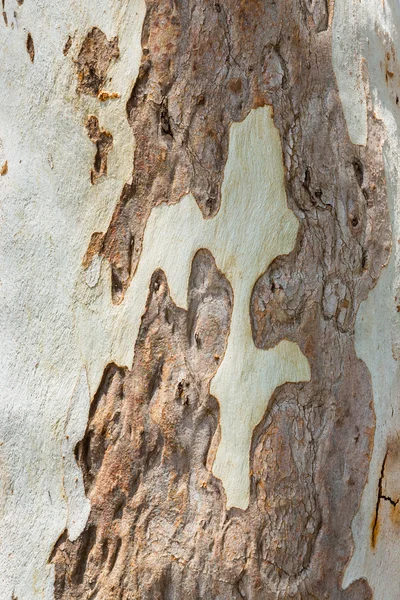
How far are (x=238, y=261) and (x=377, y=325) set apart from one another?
260mm

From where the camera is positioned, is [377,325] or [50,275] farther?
[377,325]

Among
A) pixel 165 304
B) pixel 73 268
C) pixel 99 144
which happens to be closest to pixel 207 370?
pixel 165 304

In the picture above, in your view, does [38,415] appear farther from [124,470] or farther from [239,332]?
[239,332]

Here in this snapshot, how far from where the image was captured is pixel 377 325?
101 centimetres

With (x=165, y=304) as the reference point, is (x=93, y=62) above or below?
above

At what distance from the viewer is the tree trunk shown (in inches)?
34.7

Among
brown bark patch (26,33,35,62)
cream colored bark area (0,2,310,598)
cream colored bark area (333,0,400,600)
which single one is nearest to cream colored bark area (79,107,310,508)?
cream colored bark area (0,2,310,598)

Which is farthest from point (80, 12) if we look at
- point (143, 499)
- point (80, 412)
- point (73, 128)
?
point (143, 499)

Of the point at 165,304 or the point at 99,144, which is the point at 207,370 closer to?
the point at 165,304

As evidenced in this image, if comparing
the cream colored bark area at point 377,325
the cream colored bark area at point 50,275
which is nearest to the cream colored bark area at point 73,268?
the cream colored bark area at point 50,275

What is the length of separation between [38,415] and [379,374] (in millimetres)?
510

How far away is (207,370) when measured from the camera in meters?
0.89

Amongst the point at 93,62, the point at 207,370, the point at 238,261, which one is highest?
the point at 93,62

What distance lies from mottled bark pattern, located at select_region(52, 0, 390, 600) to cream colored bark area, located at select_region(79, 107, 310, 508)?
1 cm
